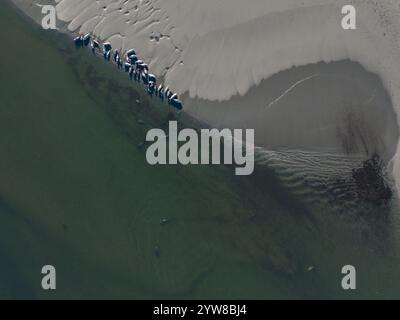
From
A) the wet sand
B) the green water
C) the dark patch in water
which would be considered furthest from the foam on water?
the green water

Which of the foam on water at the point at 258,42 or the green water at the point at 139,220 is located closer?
the foam on water at the point at 258,42

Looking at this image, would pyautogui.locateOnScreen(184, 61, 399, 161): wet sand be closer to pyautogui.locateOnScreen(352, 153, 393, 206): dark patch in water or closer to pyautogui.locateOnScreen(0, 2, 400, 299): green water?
pyautogui.locateOnScreen(352, 153, 393, 206): dark patch in water

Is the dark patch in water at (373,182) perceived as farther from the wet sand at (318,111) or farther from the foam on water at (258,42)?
the foam on water at (258,42)

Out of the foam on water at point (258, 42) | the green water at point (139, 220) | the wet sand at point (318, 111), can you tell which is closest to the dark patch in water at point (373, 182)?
the wet sand at point (318, 111)

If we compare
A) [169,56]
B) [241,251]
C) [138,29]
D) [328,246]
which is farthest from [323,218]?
[138,29]

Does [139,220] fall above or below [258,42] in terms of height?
below

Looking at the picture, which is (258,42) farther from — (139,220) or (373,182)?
(139,220)

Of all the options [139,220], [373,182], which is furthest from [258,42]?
[139,220]
